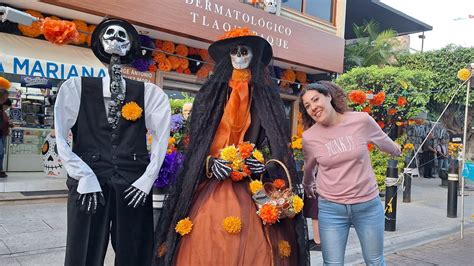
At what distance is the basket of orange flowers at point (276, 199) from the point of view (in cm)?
237

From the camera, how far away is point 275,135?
8.66 feet

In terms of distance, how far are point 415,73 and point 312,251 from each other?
5386 millimetres

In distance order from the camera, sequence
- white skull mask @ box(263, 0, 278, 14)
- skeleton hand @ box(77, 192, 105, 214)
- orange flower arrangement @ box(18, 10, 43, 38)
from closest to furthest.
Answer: skeleton hand @ box(77, 192, 105, 214) → orange flower arrangement @ box(18, 10, 43, 38) → white skull mask @ box(263, 0, 278, 14)

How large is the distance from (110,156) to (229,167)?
0.68 meters

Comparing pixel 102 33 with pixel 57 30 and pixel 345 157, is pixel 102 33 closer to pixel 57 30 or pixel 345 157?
pixel 57 30

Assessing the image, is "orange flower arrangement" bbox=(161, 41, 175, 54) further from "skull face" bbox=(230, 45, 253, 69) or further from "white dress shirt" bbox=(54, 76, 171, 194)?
"white dress shirt" bbox=(54, 76, 171, 194)

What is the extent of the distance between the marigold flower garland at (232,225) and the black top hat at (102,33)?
117 centimetres

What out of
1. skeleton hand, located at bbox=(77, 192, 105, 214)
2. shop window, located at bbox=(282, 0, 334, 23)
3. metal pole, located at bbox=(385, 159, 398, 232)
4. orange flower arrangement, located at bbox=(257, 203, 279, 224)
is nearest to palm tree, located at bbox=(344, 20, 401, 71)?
shop window, located at bbox=(282, 0, 334, 23)

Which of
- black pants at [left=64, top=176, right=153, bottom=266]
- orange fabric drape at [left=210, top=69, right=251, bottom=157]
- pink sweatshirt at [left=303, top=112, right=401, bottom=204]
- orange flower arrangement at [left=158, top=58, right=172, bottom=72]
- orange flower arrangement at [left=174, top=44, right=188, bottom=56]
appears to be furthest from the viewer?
orange flower arrangement at [left=174, top=44, right=188, bottom=56]

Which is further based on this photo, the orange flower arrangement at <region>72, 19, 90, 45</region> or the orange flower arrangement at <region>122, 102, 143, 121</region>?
the orange flower arrangement at <region>72, 19, 90, 45</region>

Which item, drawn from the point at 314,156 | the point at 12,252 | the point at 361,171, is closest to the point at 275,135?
the point at 314,156

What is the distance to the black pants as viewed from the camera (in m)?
2.34

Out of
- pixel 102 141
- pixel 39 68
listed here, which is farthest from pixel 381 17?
pixel 102 141

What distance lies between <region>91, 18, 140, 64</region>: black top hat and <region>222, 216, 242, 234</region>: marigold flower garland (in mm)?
1166
